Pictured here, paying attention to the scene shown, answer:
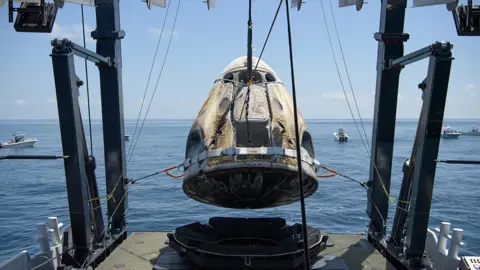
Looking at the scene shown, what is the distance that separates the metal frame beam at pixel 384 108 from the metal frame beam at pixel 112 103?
26.6 feet

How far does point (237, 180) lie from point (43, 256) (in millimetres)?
5621

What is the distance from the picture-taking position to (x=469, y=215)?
30.5 meters

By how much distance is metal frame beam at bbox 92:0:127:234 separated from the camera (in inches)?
487

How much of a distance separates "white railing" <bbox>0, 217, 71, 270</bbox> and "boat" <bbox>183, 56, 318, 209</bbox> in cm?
403

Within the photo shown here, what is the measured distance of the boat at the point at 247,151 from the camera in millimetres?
9055

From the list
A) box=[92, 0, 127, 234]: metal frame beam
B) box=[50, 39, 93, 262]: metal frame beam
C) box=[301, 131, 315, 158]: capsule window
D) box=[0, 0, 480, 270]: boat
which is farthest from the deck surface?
box=[301, 131, 315, 158]: capsule window

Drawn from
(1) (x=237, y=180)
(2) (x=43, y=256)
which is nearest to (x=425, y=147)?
(1) (x=237, y=180)

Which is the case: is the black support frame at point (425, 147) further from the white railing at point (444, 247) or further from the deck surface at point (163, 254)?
the white railing at point (444, 247)

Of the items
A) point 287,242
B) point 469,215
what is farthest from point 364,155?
point 287,242

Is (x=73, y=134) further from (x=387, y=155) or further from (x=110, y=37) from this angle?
(x=387, y=155)

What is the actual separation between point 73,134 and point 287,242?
572 cm

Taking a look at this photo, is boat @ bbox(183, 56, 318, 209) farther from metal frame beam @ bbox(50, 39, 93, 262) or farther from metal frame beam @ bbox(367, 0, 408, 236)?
metal frame beam @ bbox(367, 0, 408, 236)

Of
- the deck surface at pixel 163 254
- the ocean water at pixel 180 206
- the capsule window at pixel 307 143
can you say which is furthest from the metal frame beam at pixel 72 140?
the ocean water at pixel 180 206

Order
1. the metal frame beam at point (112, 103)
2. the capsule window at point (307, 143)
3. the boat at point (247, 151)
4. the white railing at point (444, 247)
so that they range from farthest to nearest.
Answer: the metal frame beam at point (112, 103), the capsule window at point (307, 143), the white railing at point (444, 247), the boat at point (247, 151)
